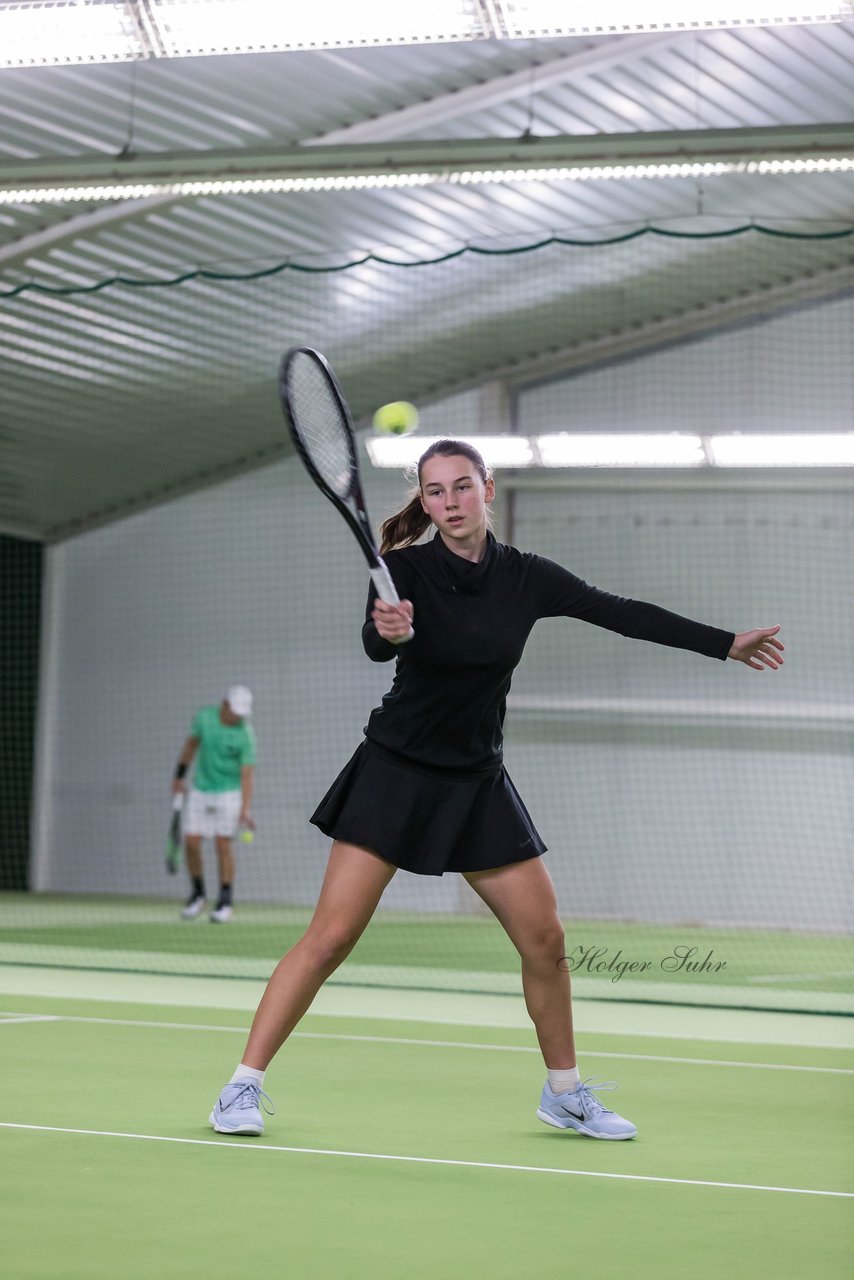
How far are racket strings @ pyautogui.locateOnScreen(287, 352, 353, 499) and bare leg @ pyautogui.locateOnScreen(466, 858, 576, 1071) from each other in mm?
1046

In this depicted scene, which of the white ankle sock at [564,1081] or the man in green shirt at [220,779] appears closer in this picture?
the white ankle sock at [564,1081]

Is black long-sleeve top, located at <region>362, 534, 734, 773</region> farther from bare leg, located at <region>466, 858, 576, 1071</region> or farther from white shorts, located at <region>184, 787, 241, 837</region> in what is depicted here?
white shorts, located at <region>184, 787, 241, 837</region>

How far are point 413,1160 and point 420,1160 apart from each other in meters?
0.02

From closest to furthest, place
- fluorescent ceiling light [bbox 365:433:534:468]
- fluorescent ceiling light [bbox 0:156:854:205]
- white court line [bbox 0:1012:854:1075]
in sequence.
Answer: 1. white court line [bbox 0:1012:854:1075]
2. fluorescent ceiling light [bbox 0:156:854:205]
3. fluorescent ceiling light [bbox 365:433:534:468]

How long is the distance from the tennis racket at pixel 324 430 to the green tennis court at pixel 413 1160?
1462mm

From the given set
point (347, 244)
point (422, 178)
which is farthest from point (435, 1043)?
point (347, 244)

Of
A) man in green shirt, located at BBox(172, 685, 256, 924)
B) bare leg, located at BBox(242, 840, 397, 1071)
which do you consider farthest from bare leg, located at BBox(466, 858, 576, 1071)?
man in green shirt, located at BBox(172, 685, 256, 924)

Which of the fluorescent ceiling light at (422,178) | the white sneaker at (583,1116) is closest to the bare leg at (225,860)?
the fluorescent ceiling light at (422,178)

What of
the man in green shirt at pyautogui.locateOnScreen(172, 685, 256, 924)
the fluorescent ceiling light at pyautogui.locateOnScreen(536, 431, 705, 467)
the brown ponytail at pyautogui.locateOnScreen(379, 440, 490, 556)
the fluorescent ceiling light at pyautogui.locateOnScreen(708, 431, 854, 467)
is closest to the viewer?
the brown ponytail at pyautogui.locateOnScreen(379, 440, 490, 556)

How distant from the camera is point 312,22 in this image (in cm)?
939

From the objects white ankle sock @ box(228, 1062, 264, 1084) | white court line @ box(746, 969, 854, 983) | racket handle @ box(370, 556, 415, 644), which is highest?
racket handle @ box(370, 556, 415, 644)

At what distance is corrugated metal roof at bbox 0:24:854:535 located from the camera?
462 inches

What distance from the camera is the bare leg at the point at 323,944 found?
4.48m

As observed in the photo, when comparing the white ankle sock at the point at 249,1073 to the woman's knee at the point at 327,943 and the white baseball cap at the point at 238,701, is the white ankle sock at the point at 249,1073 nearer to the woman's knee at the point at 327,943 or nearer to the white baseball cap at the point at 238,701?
the woman's knee at the point at 327,943
